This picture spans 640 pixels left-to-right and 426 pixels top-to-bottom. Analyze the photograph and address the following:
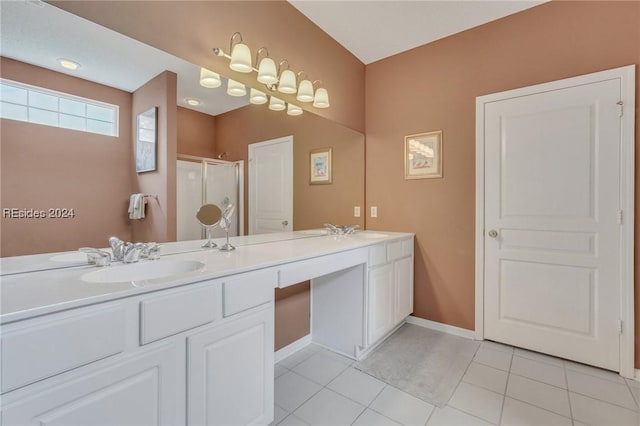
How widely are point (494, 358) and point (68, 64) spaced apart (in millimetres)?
3022

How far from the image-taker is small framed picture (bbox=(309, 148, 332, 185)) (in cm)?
247

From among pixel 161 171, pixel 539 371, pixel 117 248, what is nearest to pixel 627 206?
pixel 539 371

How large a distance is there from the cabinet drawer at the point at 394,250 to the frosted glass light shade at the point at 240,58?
1.65 meters

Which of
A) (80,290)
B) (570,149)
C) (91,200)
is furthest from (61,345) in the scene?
(570,149)

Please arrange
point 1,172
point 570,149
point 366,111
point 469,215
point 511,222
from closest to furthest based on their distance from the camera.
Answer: point 1,172
point 570,149
point 511,222
point 469,215
point 366,111

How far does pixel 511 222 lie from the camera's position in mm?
2293

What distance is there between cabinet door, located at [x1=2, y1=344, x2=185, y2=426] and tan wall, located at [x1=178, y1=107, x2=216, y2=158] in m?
1.06

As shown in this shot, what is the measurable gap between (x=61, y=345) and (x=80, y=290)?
0.17m

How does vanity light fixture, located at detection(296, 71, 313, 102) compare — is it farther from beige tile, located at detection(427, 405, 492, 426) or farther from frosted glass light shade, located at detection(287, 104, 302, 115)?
beige tile, located at detection(427, 405, 492, 426)

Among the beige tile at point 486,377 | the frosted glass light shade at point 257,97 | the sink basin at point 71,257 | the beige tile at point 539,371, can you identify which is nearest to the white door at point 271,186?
the frosted glass light shade at point 257,97

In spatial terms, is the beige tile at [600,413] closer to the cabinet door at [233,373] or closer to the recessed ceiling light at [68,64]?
the cabinet door at [233,373]

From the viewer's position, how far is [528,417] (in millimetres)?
1532

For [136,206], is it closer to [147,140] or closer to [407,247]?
[147,140]

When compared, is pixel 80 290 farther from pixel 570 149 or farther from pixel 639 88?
pixel 639 88
